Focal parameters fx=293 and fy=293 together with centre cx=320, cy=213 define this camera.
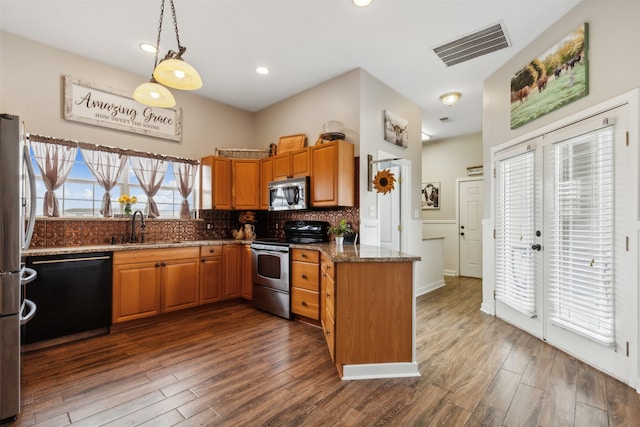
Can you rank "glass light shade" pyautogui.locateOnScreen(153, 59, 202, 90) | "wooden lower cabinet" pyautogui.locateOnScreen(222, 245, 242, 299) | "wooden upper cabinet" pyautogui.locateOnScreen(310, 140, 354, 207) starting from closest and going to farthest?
"glass light shade" pyautogui.locateOnScreen(153, 59, 202, 90) < "wooden upper cabinet" pyautogui.locateOnScreen(310, 140, 354, 207) < "wooden lower cabinet" pyautogui.locateOnScreen(222, 245, 242, 299)

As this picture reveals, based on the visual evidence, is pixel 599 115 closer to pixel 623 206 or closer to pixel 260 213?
pixel 623 206

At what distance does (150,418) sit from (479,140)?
22.5 ft

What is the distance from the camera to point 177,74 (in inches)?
84.0

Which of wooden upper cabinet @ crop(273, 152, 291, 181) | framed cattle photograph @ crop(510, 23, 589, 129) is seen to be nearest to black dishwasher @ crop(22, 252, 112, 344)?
wooden upper cabinet @ crop(273, 152, 291, 181)

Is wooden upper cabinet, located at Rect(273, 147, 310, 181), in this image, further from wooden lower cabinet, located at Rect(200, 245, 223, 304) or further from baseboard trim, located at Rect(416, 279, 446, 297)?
baseboard trim, located at Rect(416, 279, 446, 297)

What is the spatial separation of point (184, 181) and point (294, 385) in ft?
11.1

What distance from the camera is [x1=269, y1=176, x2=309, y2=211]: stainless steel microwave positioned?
12.3ft

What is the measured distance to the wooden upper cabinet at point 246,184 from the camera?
4.45 meters

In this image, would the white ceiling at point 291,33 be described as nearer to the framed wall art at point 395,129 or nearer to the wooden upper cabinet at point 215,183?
the framed wall art at point 395,129

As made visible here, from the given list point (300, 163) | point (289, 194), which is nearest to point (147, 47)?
point (300, 163)

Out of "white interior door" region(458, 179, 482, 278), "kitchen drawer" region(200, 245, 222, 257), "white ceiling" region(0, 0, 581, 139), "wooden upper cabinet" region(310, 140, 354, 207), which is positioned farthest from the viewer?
"white interior door" region(458, 179, 482, 278)

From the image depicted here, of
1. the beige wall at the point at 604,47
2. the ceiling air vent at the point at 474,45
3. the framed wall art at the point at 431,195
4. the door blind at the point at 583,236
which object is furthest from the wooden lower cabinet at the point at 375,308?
the framed wall art at the point at 431,195

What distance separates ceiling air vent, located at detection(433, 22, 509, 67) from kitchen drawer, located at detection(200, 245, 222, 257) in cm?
364

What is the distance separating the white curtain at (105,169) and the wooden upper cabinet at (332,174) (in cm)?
247
